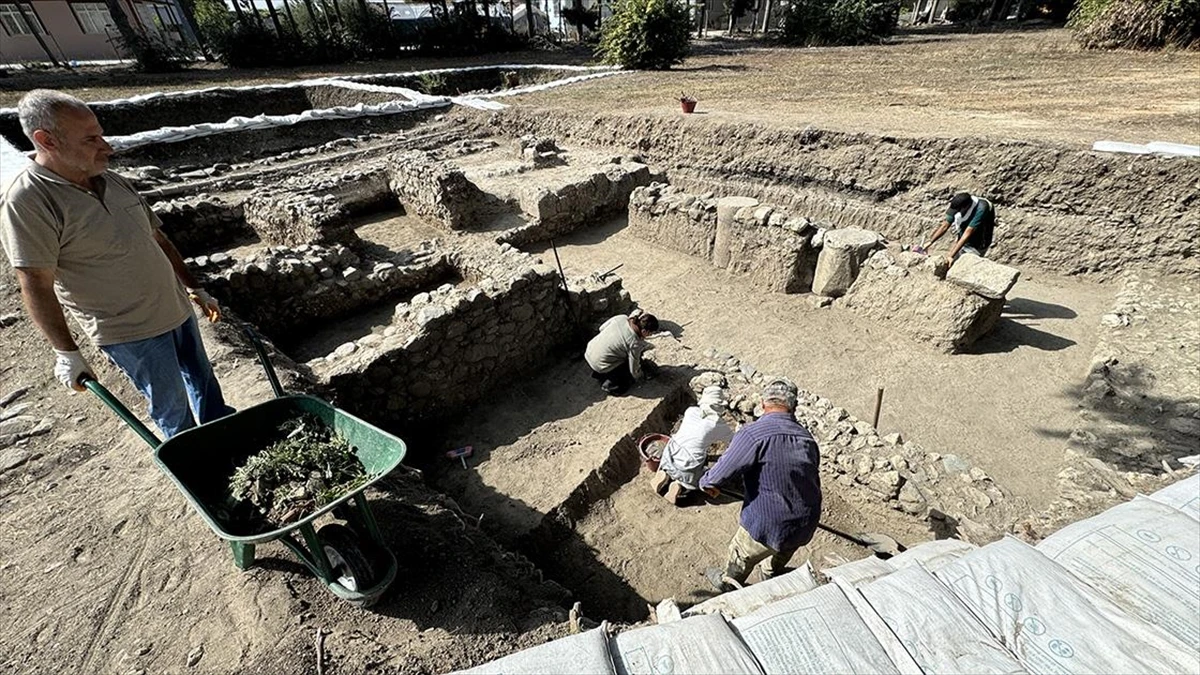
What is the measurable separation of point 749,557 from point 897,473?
178 centimetres

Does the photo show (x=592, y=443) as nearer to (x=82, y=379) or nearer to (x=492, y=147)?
(x=82, y=379)

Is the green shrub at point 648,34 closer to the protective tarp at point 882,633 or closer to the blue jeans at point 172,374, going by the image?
the blue jeans at point 172,374

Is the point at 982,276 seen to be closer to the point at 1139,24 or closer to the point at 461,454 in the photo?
the point at 461,454

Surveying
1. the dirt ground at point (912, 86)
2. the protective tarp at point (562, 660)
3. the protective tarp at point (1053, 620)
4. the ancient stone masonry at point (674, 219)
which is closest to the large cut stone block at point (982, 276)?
the ancient stone masonry at point (674, 219)

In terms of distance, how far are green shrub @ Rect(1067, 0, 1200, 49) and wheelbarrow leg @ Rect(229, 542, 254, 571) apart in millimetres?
22169

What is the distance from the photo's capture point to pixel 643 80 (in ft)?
57.5

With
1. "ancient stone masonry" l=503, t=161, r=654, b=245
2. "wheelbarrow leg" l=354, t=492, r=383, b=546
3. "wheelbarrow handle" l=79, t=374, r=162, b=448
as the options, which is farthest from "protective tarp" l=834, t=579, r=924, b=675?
"ancient stone masonry" l=503, t=161, r=654, b=245

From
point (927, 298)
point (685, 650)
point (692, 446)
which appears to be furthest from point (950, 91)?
point (685, 650)

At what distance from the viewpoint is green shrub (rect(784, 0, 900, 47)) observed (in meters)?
22.8

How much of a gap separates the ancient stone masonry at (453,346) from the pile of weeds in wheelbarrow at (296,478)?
7.39 ft

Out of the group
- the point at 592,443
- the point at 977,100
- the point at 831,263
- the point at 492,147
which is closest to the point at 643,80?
the point at 492,147

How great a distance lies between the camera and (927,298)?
640cm

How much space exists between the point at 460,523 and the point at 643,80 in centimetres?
1768

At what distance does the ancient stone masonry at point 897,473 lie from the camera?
4199 millimetres
